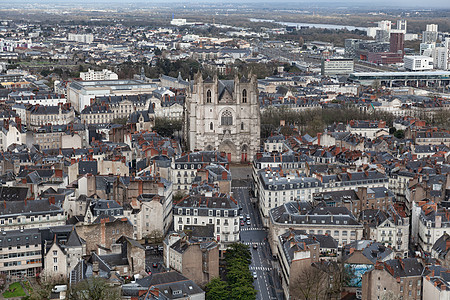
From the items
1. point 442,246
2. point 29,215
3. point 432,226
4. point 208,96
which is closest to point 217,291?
point 29,215

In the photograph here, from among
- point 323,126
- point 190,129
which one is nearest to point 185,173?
point 190,129

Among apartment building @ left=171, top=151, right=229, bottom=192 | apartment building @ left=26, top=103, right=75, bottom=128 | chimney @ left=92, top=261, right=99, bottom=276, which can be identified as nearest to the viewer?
chimney @ left=92, top=261, right=99, bottom=276

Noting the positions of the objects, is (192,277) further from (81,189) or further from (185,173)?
(185,173)

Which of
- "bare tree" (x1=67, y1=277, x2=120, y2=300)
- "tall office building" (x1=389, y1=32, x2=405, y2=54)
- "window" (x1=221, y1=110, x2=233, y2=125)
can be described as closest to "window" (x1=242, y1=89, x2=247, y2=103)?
"window" (x1=221, y1=110, x2=233, y2=125)

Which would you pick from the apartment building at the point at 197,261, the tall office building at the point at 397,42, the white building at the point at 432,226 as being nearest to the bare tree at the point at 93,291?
the apartment building at the point at 197,261

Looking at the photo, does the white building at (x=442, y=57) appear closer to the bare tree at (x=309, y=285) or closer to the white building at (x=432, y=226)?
the white building at (x=432, y=226)

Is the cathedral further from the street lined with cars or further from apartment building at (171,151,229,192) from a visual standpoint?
apartment building at (171,151,229,192)

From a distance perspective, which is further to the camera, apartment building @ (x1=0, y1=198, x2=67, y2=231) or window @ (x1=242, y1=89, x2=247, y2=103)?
window @ (x1=242, y1=89, x2=247, y2=103)
